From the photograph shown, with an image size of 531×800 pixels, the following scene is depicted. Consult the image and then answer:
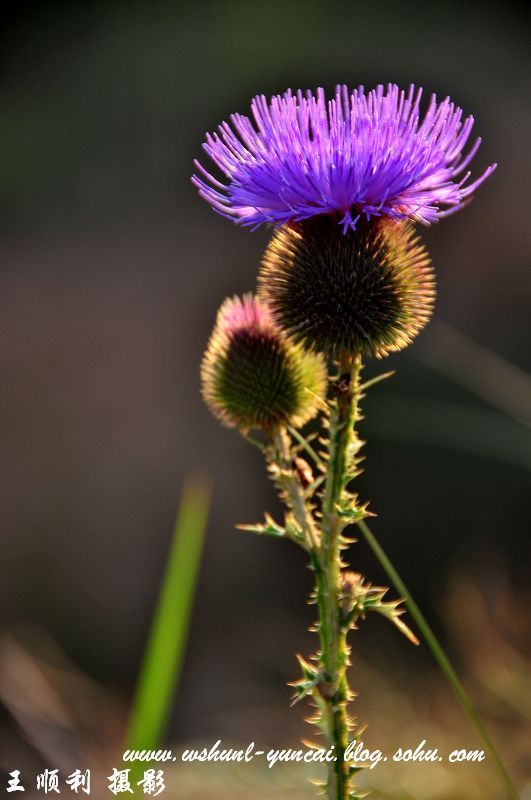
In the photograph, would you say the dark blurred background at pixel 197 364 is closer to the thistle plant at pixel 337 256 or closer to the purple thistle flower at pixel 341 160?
the thistle plant at pixel 337 256

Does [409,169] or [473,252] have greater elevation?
[473,252]

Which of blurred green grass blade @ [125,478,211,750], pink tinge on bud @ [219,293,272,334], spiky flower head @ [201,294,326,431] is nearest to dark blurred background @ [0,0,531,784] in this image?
spiky flower head @ [201,294,326,431]

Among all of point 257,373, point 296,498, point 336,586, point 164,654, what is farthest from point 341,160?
point 164,654

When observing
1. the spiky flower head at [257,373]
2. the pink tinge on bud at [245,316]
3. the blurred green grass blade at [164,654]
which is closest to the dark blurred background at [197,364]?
the spiky flower head at [257,373]

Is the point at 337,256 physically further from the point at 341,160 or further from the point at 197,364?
the point at 197,364

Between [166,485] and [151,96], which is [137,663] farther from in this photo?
[151,96]

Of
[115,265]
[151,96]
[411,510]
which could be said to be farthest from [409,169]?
[151,96]
